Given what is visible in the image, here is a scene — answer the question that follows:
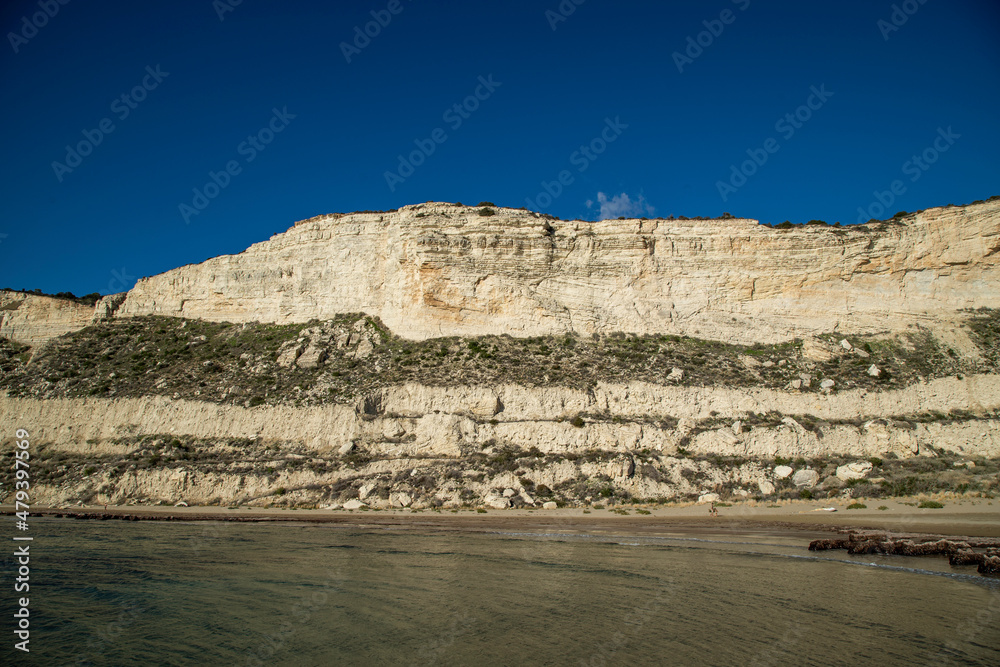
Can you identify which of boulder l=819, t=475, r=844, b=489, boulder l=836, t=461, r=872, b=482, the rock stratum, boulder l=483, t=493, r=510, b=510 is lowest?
boulder l=483, t=493, r=510, b=510

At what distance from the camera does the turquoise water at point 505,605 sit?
732 centimetres

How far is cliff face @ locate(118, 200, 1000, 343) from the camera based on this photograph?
3012 cm

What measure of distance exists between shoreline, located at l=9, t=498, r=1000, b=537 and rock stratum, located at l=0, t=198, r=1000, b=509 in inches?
39.8

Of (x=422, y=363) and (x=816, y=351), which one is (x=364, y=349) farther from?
(x=816, y=351)

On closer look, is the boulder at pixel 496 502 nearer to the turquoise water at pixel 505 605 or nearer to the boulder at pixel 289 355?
the turquoise water at pixel 505 605

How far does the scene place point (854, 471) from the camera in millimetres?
22203

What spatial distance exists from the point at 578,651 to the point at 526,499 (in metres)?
15.1

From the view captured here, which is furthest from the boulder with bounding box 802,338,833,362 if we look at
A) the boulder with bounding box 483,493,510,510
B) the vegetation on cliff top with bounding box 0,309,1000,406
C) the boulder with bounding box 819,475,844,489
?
the boulder with bounding box 483,493,510,510

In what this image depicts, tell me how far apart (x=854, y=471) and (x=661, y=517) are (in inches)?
370

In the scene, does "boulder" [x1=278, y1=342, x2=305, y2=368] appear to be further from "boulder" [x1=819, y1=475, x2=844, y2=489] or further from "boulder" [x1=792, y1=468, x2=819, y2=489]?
"boulder" [x1=819, y1=475, x2=844, y2=489]

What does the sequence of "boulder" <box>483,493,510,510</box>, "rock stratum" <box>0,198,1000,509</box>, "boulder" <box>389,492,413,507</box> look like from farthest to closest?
"rock stratum" <box>0,198,1000,509</box> → "boulder" <box>389,492,413,507</box> → "boulder" <box>483,493,510,510</box>

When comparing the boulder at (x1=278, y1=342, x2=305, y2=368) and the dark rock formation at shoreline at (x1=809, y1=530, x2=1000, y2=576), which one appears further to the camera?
the boulder at (x1=278, y1=342, x2=305, y2=368)

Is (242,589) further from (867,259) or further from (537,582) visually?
(867,259)

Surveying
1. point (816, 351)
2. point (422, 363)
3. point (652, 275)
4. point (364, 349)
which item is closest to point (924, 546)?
point (816, 351)
